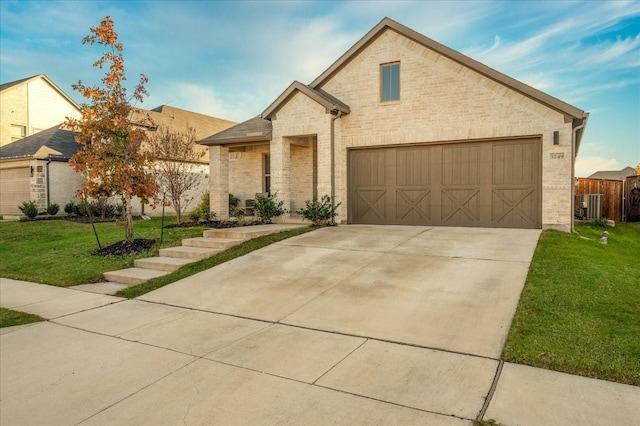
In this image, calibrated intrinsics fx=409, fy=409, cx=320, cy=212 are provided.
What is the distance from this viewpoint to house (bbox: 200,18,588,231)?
1148cm

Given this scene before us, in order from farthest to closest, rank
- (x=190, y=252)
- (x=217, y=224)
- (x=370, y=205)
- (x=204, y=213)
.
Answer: (x=204, y=213) < (x=217, y=224) < (x=370, y=205) < (x=190, y=252)

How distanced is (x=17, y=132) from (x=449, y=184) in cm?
3080

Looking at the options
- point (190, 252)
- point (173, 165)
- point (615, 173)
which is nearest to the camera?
point (190, 252)

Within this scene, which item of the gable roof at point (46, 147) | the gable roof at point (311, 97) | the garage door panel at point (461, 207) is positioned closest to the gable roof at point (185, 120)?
the gable roof at point (46, 147)

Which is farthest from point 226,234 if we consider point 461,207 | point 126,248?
point 461,207

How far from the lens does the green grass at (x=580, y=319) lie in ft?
13.3

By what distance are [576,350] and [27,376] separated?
226 inches

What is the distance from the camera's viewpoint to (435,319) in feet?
17.6

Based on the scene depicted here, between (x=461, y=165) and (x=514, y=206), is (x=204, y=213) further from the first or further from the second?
(x=514, y=206)

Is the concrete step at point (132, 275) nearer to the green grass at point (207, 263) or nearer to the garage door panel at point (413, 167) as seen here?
the green grass at point (207, 263)

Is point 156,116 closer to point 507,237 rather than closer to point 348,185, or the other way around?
point 348,185

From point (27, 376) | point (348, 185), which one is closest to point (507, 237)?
point (348, 185)

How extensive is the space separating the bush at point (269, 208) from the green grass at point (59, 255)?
2.14 metres

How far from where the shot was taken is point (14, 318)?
625cm
